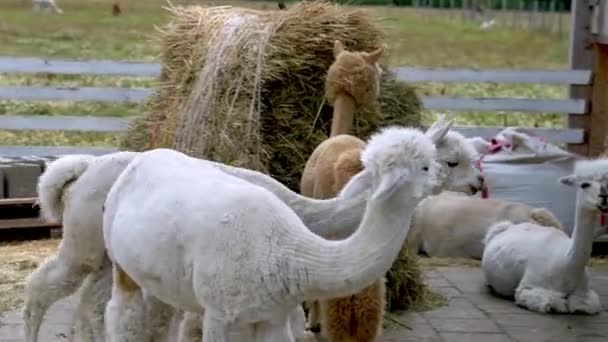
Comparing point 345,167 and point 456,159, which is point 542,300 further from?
point 345,167

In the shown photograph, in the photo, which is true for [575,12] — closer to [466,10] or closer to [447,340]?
[447,340]

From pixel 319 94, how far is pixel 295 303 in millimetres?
3027

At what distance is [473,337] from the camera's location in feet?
19.1

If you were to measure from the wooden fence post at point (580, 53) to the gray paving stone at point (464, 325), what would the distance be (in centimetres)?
361

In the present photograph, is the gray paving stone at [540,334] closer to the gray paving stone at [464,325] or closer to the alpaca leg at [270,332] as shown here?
the gray paving stone at [464,325]

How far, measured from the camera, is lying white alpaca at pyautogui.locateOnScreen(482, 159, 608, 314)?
6.10 metres

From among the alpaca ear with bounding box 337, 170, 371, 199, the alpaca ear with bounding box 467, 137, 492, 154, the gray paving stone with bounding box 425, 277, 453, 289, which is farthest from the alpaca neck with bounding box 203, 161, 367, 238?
the alpaca ear with bounding box 467, 137, 492, 154

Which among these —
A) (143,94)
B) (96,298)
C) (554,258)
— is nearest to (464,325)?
(554,258)

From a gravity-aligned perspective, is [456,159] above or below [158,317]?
above

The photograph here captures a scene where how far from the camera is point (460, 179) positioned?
4.83 m

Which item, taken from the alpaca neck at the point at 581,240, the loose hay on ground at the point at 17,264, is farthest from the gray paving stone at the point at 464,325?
the loose hay on ground at the point at 17,264

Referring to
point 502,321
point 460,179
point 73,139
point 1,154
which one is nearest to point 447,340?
point 502,321

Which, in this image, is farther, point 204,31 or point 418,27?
point 418,27

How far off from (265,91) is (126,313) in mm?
2575
